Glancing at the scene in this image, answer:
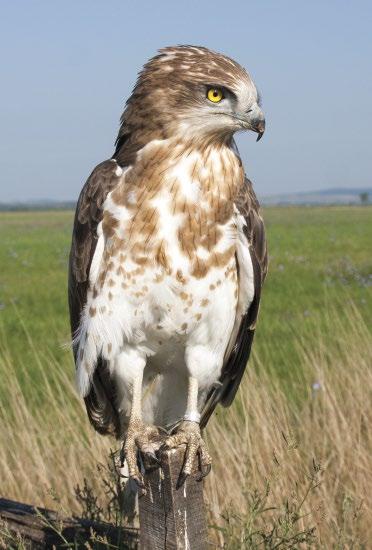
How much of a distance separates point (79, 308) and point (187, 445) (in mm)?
1034

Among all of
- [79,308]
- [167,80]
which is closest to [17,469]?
[79,308]

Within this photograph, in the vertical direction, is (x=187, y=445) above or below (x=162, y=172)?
below

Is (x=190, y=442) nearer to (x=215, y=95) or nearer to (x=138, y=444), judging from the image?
(x=138, y=444)

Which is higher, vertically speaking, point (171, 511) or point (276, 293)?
point (171, 511)

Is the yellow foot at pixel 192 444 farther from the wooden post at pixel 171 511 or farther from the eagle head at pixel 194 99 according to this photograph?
the eagle head at pixel 194 99

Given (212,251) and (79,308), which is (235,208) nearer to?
(212,251)

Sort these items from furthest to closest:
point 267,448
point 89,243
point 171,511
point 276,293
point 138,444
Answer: point 276,293 → point 267,448 → point 89,243 → point 138,444 → point 171,511

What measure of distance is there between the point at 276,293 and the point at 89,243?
13909 millimetres

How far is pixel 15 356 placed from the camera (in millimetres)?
12547

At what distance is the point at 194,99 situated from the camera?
13.1 feet

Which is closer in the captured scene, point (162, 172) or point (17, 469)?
point (162, 172)

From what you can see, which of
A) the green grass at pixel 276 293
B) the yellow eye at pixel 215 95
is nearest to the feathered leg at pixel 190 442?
the green grass at pixel 276 293

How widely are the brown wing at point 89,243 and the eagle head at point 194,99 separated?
0.76 feet

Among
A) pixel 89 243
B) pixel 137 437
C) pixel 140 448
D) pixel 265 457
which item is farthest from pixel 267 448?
pixel 89 243
